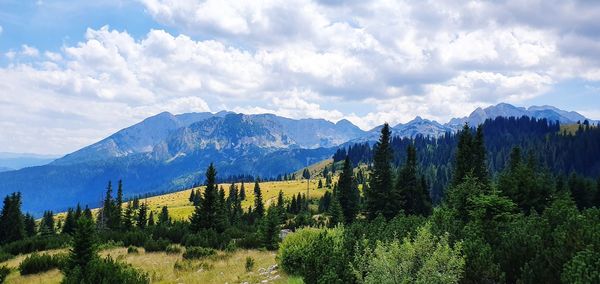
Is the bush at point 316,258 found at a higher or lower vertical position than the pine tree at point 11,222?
higher

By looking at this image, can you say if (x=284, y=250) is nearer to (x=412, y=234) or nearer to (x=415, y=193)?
(x=412, y=234)

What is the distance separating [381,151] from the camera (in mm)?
62094

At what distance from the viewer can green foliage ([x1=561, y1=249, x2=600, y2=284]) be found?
7430mm

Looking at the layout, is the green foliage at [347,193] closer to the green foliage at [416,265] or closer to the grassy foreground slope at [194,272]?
the grassy foreground slope at [194,272]

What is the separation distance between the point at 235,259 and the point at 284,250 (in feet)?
24.9

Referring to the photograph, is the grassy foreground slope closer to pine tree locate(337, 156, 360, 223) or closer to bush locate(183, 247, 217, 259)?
bush locate(183, 247, 217, 259)

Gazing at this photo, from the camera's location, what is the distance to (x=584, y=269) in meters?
7.73

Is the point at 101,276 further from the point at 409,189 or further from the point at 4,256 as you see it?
the point at 409,189

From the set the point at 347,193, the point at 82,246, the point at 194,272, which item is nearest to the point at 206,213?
the point at 194,272

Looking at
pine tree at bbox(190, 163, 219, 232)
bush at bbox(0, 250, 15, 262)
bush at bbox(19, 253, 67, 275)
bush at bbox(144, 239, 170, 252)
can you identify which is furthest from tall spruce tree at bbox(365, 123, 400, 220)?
bush at bbox(19, 253, 67, 275)

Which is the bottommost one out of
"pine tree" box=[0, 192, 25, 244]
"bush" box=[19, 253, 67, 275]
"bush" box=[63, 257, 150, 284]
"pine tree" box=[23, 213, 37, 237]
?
"pine tree" box=[23, 213, 37, 237]

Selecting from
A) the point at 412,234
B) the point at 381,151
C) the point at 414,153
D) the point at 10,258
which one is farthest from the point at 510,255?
the point at 414,153

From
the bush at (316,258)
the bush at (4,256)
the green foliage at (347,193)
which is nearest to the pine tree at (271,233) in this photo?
the bush at (316,258)

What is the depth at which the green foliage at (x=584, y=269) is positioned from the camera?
24.4 feet
